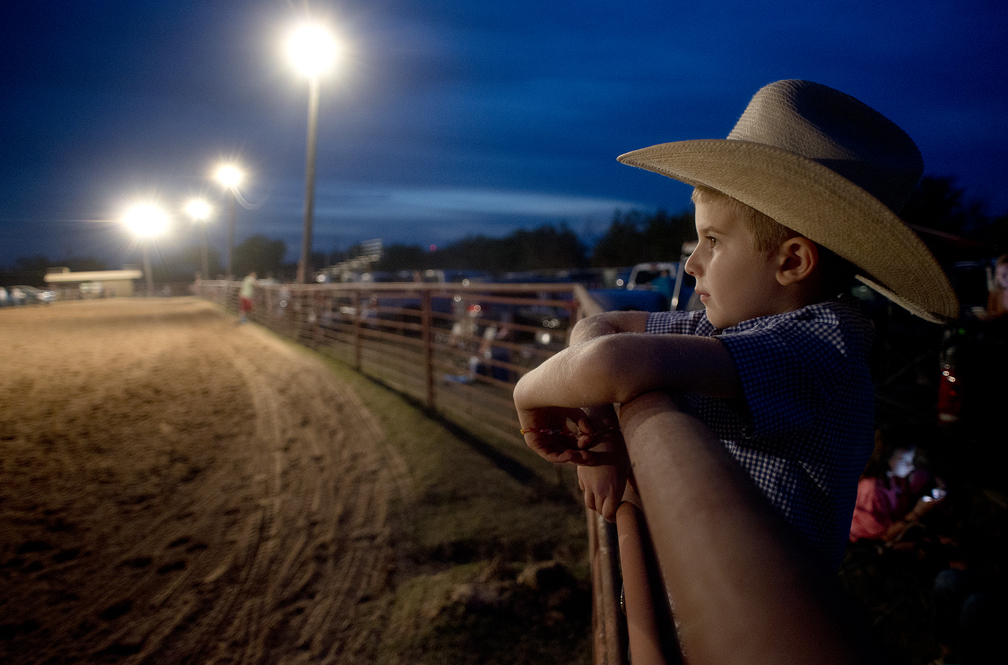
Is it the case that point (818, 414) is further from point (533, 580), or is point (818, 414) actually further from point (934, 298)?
point (533, 580)

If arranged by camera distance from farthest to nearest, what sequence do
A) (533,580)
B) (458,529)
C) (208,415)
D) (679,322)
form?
1. (208,415)
2. (458,529)
3. (533,580)
4. (679,322)

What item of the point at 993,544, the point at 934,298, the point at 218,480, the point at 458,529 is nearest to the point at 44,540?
the point at 218,480

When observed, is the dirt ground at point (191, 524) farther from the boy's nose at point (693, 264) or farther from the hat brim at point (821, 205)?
the hat brim at point (821, 205)

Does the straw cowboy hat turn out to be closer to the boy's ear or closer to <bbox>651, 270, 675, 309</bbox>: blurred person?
the boy's ear

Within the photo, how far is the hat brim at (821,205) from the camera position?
0.80 meters

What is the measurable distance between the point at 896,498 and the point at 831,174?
134 inches

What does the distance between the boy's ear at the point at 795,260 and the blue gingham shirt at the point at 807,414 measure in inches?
3.6

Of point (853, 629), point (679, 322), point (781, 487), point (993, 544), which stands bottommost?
point (993, 544)

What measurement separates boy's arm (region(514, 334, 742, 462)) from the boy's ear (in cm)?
36

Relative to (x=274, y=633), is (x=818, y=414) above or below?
above

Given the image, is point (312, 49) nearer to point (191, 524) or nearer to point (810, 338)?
point (191, 524)

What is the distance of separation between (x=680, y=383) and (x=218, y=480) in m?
4.74

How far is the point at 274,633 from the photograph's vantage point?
264cm

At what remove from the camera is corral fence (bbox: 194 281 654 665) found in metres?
1.40
